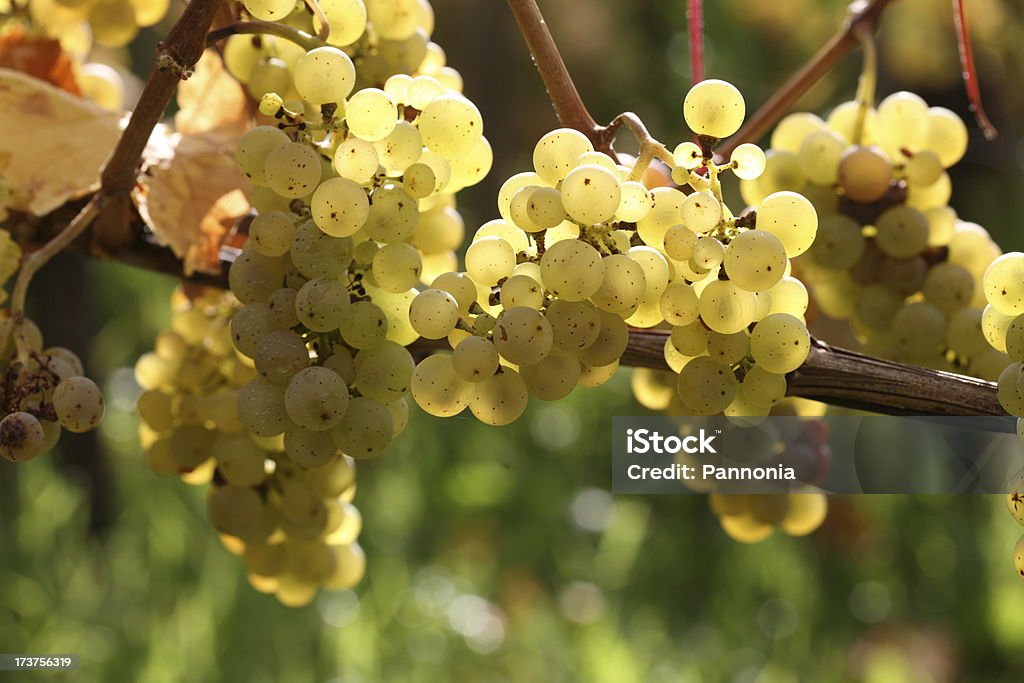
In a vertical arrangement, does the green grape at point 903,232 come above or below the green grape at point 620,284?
above

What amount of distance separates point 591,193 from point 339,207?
5 centimetres

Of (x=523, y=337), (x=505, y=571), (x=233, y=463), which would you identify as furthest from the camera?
(x=505, y=571)

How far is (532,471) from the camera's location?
107 cm

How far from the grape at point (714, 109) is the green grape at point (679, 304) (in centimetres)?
3

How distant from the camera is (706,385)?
0.23m

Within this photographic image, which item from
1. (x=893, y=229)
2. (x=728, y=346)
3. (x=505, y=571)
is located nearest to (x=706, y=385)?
(x=728, y=346)

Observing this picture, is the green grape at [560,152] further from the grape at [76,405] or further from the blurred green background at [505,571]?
the blurred green background at [505,571]

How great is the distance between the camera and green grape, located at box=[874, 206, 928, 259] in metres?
0.31

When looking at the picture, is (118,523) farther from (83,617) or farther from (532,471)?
(532,471)

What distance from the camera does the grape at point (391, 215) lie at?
0.22 meters

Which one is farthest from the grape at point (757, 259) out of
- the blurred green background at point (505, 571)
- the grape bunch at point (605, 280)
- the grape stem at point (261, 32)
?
the blurred green background at point (505, 571)

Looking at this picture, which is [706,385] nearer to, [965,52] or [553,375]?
[553,375]

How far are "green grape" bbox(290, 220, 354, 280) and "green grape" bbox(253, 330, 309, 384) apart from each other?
15mm

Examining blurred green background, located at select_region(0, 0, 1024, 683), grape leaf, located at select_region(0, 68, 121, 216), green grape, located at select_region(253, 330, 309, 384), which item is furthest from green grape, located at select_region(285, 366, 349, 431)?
blurred green background, located at select_region(0, 0, 1024, 683)
